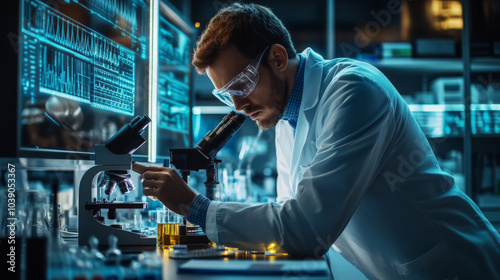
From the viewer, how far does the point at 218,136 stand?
1.47m

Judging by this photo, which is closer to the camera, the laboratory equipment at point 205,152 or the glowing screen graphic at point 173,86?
the laboratory equipment at point 205,152

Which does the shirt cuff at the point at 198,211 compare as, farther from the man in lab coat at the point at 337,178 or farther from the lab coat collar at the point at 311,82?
the lab coat collar at the point at 311,82

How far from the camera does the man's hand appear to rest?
1272 millimetres

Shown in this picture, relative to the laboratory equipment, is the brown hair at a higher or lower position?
higher

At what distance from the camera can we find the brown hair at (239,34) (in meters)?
1.46

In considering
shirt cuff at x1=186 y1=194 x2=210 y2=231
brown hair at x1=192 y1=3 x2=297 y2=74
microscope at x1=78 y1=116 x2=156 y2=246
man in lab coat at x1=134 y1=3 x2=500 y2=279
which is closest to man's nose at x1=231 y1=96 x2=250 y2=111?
man in lab coat at x1=134 y1=3 x2=500 y2=279

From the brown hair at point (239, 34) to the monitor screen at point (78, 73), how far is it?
35cm

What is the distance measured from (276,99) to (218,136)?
25 centimetres

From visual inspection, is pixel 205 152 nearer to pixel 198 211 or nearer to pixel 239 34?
pixel 198 211

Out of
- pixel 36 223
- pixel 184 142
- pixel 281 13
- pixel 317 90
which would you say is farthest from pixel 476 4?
pixel 36 223

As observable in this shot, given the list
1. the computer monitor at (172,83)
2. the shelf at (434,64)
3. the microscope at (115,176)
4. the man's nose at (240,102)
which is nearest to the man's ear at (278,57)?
the man's nose at (240,102)

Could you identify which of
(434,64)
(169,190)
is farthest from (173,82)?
(434,64)

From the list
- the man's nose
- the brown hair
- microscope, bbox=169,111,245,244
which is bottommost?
microscope, bbox=169,111,245,244

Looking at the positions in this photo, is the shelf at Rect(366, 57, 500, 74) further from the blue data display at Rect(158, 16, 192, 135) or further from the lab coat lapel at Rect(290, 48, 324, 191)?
the lab coat lapel at Rect(290, 48, 324, 191)
